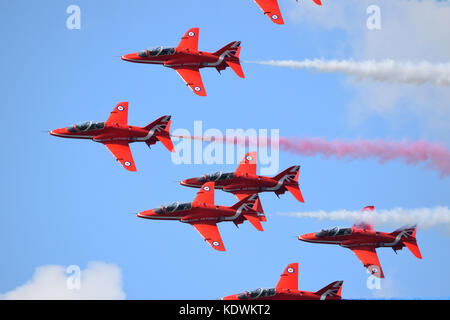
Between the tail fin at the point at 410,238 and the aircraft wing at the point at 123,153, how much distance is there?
1690 centimetres

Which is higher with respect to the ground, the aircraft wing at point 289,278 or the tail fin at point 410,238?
the tail fin at point 410,238

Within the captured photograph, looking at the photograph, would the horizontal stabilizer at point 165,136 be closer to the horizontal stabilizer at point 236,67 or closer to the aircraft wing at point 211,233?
the horizontal stabilizer at point 236,67

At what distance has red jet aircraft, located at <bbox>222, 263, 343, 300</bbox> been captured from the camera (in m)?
65.5

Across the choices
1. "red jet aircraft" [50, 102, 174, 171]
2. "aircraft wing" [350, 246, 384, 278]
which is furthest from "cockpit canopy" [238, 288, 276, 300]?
"red jet aircraft" [50, 102, 174, 171]

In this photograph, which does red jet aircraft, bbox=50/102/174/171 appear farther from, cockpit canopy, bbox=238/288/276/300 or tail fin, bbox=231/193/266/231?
cockpit canopy, bbox=238/288/276/300

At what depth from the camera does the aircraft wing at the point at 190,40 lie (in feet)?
248

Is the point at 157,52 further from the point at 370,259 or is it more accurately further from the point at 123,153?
the point at 370,259

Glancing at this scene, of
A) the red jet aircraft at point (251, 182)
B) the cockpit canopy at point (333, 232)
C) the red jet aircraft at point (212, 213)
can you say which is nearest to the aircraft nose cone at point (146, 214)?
the red jet aircraft at point (212, 213)

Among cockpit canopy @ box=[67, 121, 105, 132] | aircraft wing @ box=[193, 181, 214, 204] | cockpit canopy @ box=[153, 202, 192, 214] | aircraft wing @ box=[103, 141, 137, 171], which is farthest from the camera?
cockpit canopy @ box=[67, 121, 105, 132]

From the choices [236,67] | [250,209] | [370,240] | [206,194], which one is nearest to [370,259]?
[370,240]

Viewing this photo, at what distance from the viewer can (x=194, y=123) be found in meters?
71.6

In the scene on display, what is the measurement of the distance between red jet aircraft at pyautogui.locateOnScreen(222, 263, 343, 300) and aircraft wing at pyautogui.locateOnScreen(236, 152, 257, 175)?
8838 mm

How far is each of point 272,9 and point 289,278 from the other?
18.1 meters
